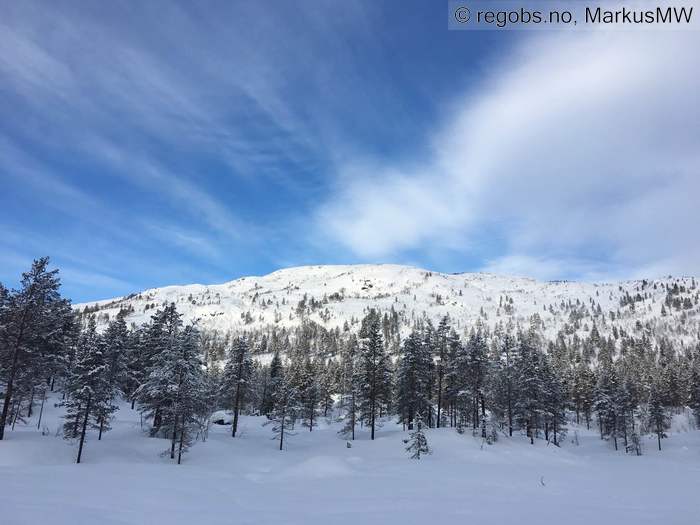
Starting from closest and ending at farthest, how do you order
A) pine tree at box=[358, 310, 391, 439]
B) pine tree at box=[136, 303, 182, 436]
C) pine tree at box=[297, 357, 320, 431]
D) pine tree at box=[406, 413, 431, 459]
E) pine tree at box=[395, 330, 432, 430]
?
pine tree at box=[136, 303, 182, 436]
pine tree at box=[406, 413, 431, 459]
pine tree at box=[358, 310, 391, 439]
pine tree at box=[395, 330, 432, 430]
pine tree at box=[297, 357, 320, 431]

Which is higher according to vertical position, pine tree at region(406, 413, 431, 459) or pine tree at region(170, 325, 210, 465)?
pine tree at region(170, 325, 210, 465)

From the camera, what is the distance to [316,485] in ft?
84.6

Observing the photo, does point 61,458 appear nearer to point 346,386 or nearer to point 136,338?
point 136,338

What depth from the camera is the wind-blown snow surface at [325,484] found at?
15.5m

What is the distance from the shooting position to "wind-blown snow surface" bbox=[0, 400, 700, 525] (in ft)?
50.9

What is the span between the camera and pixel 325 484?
85.9 feet

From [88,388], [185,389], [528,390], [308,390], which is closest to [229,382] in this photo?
[185,389]

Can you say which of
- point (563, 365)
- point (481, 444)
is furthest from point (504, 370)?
point (563, 365)

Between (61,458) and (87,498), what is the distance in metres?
17.5

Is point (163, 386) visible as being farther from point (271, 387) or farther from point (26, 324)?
point (271, 387)

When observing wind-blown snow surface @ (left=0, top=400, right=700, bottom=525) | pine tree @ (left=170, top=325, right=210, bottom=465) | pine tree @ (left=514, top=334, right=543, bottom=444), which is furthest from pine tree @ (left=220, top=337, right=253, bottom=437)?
pine tree @ (left=514, top=334, right=543, bottom=444)

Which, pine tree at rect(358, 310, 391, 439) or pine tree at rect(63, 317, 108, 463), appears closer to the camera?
pine tree at rect(63, 317, 108, 463)

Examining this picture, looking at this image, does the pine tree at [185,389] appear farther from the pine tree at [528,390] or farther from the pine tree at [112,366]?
the pine tree at [528,390]

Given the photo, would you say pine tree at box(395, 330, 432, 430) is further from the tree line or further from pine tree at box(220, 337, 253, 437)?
pine tree at box(220, 337, 253, 437)
